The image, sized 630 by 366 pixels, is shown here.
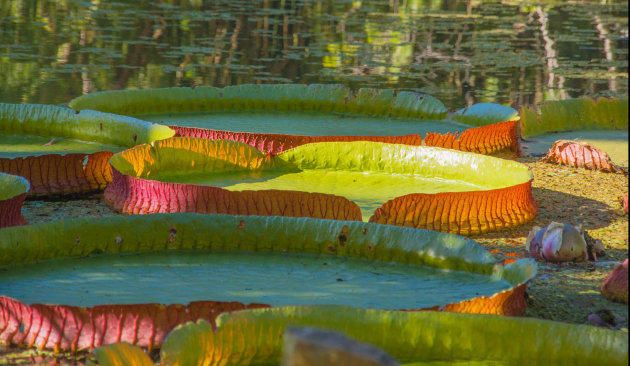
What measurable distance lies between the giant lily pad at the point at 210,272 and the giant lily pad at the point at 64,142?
127 cm

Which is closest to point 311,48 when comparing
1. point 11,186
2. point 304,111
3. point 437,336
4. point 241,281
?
point 304,111

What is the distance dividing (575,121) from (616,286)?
11.1ft

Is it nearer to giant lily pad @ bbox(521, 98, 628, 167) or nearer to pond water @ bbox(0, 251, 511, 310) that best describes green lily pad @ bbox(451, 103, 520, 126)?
giant lily pad @ bbox(521, 98, 628, 167)

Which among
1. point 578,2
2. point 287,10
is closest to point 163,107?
point 287,10

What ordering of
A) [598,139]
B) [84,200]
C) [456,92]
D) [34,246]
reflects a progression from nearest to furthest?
[34,246] → [84,200] → [598,139] → [456,92]

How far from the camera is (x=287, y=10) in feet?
46.1

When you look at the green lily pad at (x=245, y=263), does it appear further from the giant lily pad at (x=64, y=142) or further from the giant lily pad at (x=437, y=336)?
the giant lily pad at (x=64, y=142)

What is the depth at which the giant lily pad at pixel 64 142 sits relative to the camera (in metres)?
3.84

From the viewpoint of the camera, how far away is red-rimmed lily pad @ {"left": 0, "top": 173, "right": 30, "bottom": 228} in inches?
117

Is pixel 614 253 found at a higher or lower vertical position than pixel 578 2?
lower

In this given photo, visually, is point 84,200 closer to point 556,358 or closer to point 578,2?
point 556,358

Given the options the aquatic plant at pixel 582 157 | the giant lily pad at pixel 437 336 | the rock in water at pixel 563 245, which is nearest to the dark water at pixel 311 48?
the aquatic plant at pixel 582 157

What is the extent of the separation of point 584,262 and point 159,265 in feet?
4.59

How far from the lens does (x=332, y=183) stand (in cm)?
388
